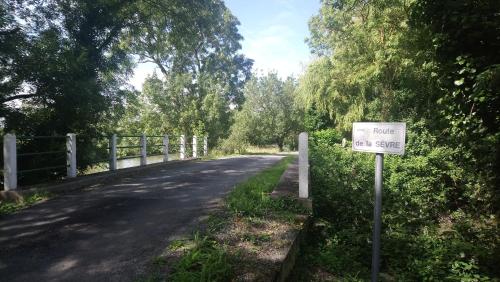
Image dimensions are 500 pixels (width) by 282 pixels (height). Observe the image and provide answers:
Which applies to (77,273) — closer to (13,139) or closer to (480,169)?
(13,139)

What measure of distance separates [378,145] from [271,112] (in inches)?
1664

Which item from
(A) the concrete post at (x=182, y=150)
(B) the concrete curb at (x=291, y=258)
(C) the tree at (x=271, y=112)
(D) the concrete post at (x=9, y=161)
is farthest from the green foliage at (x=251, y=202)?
(C) the tree at (x=271, y=112)

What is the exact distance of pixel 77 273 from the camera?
137 inches

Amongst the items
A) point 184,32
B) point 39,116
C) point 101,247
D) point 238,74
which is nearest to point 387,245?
point 101,247

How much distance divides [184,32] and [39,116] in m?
7.26

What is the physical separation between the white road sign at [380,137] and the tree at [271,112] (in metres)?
38.9

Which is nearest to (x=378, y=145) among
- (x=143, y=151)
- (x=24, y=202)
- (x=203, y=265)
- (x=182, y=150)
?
(x=203, y=265)

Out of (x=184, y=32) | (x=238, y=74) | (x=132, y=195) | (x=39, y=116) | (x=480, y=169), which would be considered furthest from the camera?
(x=238, y=74)

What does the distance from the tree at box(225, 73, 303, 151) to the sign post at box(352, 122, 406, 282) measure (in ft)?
128

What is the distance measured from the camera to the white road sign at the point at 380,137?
3.51 m

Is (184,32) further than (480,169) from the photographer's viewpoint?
Yes

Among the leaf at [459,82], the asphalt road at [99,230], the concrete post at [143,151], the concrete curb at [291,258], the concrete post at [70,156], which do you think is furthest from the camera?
the concrete post at [143,151]

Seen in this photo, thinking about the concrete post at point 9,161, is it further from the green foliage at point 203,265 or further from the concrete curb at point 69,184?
the green foliage at point 203,265

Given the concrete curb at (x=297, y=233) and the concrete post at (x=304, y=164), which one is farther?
the concrete post at (x=304, y=164)
